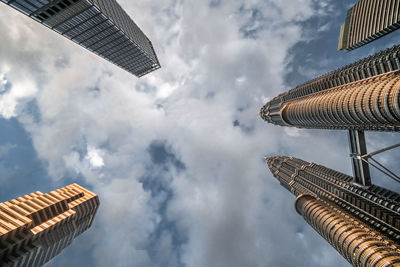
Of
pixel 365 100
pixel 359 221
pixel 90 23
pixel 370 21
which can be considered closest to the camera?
pixel 90 23

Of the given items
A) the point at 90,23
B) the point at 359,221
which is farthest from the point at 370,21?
the point at 90,23

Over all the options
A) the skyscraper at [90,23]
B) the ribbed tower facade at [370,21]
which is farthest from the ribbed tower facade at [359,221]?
the skyscraper at [90,23]

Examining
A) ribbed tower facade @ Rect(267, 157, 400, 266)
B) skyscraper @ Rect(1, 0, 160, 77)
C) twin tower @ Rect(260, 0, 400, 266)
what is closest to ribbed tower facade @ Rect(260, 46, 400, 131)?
twin tower @ Rect(260, 0, 400, 266)

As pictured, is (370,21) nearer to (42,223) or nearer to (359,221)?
(359,221)

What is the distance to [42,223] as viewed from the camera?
276 feet

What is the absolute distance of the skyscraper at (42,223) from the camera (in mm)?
65875

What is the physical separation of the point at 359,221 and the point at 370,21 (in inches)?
5947

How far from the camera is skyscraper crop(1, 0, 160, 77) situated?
262ft

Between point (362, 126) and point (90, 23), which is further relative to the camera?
point (362, 126)

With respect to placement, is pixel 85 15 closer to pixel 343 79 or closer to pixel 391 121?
pixel 391 121

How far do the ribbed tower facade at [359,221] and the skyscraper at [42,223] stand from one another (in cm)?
12124

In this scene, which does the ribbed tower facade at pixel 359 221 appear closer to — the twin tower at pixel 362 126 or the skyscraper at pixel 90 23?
the twin tower at pixel 362 126

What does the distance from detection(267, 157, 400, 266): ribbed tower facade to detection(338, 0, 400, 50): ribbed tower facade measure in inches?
4498

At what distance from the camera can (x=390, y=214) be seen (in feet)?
425
